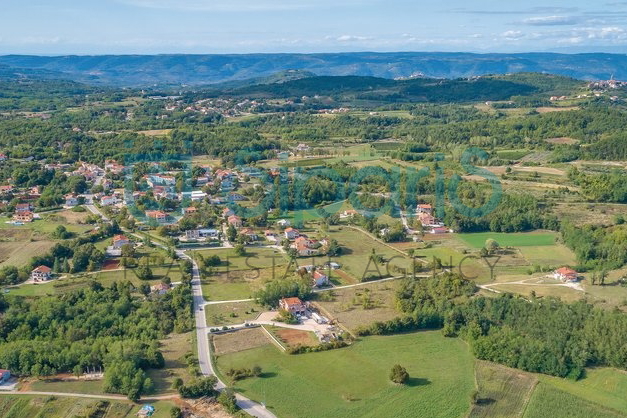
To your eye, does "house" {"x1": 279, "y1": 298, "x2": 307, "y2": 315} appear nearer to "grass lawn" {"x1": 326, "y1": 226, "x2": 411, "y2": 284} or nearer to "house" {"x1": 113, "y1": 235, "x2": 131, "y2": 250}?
"grass lawn" {"x1": 326, "y1": 226, "x2": 411, "y2": 284}

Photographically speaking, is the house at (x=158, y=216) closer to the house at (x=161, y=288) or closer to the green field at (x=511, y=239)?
the house at (x=161, y=288)

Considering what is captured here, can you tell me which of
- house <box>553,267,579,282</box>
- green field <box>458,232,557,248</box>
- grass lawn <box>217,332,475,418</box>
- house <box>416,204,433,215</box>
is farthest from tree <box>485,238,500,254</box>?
grass lawn <box>217,332,475,418</box>

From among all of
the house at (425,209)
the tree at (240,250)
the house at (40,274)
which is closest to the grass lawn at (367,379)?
the tree at (240,250)

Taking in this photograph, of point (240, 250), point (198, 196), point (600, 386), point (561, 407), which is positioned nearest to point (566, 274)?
point (600, 386)

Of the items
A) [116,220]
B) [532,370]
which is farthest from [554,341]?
[116,220]

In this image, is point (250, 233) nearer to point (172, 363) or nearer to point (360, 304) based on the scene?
point (360, 304)

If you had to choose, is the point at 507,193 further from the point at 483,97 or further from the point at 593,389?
the point at 483,97
